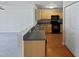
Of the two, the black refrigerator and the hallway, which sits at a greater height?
the black refrigerator

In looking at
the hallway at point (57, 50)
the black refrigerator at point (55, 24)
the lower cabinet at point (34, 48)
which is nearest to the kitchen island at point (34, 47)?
the lower cabinet at point (34, 48)

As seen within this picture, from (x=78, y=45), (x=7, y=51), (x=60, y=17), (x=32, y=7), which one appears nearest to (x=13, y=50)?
(x=7, y=51)

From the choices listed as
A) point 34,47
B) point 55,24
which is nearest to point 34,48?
point 34,47

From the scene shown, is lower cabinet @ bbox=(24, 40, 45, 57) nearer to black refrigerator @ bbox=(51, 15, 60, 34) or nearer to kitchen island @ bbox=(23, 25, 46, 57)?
kitchen island @ bbox=(23, 25, 46, 57)

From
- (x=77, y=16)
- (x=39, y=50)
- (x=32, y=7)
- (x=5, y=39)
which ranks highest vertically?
(x=32, y=7)

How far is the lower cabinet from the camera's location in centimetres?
454

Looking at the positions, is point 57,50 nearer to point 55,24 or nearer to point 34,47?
point 34,47

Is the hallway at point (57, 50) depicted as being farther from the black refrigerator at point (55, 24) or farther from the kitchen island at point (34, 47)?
the black refrigerator at point (55, 24)

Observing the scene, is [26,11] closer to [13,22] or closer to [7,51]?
[13,22]

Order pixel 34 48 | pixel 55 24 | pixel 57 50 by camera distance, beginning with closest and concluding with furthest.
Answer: pixel 34 48, pixel 57 50, pixel 55 24

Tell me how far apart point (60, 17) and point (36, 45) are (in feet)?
33.0

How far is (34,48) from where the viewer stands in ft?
15.1

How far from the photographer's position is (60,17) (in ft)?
47.4

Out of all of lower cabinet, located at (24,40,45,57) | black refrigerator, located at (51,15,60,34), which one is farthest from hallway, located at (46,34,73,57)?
black refrigerator, located at (51,15,60,34)
